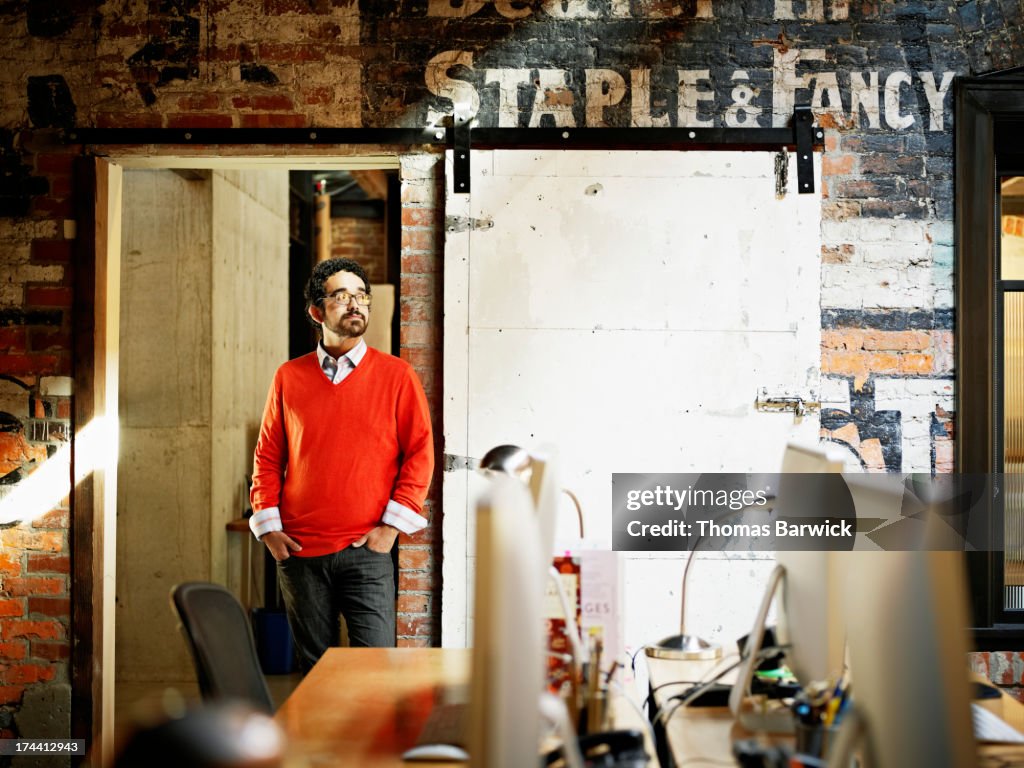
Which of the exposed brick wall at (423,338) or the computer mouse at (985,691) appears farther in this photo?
the exposed brick wall at (423,338)

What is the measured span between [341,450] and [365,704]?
49.6 inches

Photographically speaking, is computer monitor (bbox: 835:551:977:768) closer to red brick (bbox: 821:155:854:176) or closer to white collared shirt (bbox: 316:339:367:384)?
white collared shirt (bbox: 316:339:367:384)

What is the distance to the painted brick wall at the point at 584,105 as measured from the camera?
351cm

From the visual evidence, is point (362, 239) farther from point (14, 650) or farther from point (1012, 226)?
point (1012, 226)

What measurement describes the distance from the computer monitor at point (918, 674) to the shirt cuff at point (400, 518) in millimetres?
2149

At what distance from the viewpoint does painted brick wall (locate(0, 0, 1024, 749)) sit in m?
3.51

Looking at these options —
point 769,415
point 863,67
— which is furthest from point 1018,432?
point 863,67

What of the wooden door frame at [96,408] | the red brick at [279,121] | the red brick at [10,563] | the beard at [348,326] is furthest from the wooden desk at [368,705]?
the red brick at [279,121]

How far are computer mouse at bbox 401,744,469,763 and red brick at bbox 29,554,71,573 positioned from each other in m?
2.30

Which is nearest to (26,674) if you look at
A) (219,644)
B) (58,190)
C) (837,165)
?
(58,190)

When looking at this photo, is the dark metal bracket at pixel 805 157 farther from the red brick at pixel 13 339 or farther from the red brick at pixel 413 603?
the red brick at pixel 13 339

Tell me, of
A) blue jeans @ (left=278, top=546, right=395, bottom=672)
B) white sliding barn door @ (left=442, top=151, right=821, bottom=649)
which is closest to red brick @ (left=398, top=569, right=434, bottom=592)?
white sliding barn door @ (left=442, top=151, right=821, bottom=649)

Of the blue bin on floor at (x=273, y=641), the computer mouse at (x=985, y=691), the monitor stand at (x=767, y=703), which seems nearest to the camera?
the monitor stand at (x=767, y=703)

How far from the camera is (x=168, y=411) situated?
5.06 meters
